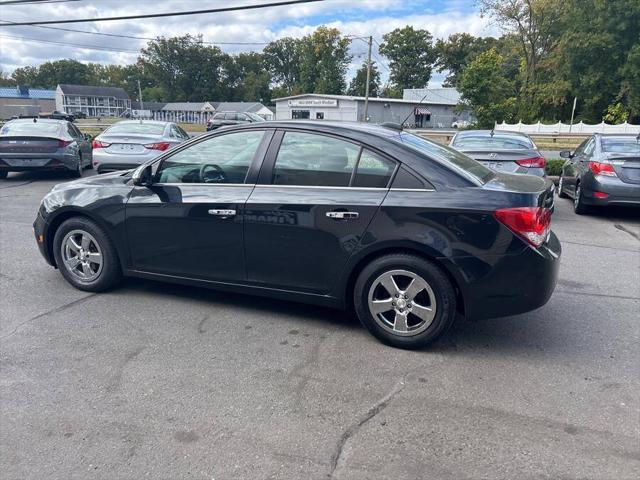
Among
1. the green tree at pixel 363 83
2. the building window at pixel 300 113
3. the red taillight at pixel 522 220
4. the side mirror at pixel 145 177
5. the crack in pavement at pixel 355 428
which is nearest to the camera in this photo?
the crack in pavement at pixel 355 428

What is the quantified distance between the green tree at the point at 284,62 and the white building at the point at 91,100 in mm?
30338

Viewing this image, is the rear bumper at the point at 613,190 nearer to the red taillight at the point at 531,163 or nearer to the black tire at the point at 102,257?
the red taillight at the point at 531,163

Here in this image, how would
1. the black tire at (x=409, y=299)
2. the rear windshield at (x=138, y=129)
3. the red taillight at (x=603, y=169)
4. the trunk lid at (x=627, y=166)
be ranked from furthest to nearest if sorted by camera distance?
1. the rear windshield at (x=138, y=129)
2. the red taillight at (x=603, y=169)
3. the trunk lid at (x=627, y=166)
4. the black tire at (x=409, y=299)

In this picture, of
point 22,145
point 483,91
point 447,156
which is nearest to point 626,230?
point 447,156

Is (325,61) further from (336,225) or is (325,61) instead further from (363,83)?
(336,225)

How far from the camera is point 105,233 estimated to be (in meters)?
4.70

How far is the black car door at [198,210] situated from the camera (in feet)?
13.7

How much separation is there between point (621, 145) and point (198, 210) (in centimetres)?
772

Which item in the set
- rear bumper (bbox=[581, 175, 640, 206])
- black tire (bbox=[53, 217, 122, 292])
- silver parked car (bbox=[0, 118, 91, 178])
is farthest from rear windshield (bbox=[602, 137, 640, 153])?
silver parked car (bbox=[0, 118, 91, 178])

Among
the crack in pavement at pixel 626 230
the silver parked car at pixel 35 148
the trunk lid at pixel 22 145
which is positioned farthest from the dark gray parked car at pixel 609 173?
the trunk lid at pixel 22 145

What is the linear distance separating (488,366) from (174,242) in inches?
108

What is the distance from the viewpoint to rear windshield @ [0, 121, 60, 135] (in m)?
11.5

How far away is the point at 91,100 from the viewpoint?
337ft

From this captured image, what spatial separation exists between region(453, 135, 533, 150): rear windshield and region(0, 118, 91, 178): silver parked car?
28.3 feet
